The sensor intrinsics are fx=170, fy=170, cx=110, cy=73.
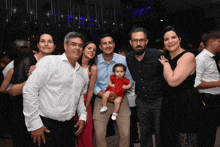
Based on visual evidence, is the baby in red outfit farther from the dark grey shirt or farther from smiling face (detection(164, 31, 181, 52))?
smiling face (detection(164, 31, 181, 52))

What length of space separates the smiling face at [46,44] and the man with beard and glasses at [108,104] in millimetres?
777

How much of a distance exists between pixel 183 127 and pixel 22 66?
1931 millimetres

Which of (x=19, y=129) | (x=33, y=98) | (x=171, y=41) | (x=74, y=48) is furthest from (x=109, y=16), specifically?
(x=33, y=98)

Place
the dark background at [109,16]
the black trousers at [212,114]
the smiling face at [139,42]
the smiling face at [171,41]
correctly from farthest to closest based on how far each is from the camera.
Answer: the dark background at [109,16]
the smiling face at [139,42]
the black trousers at [212,114]
the smiling face at [171,41]

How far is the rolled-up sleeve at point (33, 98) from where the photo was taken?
5.26 ft

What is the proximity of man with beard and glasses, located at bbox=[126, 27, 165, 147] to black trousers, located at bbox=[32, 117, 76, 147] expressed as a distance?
109 centimetres

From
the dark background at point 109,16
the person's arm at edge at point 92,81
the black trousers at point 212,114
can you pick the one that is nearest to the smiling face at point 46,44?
the person's arm at edge at point 92,81

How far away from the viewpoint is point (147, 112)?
245 cm

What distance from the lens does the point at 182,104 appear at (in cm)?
183

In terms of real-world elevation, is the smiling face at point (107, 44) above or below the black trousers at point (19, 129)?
above

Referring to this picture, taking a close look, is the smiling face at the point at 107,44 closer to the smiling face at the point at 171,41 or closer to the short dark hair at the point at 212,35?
the smiling face at the point at 171,41

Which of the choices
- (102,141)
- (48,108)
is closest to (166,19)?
(102,141)

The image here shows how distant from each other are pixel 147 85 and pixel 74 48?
3.80ft

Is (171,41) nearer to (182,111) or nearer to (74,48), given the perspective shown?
(182,111)
